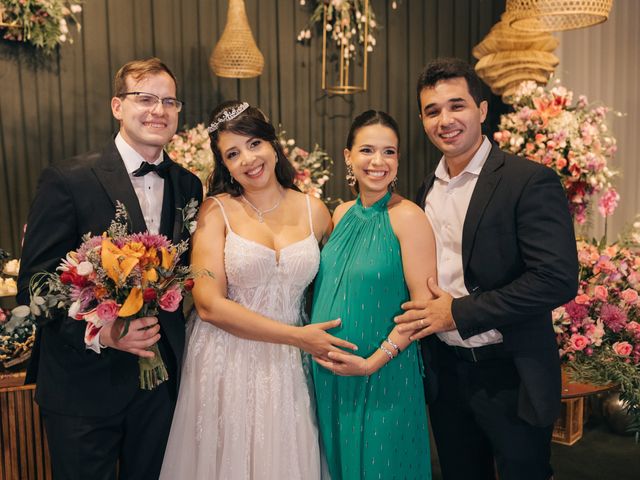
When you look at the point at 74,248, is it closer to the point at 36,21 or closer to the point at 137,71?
the point at 137,71

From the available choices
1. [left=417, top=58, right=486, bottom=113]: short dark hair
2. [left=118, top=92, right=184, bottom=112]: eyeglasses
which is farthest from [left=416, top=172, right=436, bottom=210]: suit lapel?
[left=118, top=92, right=184, bottom=112]: eyeglasses

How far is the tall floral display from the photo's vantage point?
9.03 ft

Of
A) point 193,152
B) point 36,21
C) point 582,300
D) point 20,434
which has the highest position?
point 36,21

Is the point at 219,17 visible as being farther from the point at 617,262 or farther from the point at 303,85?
the point at 617,262

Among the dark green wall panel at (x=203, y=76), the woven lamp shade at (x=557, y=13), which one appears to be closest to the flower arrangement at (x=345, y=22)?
the dark green wall panel at (x=203, y=76)

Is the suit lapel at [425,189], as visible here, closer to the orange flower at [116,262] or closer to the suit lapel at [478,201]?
the suit lapel at [478,201]

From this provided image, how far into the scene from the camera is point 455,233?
7.57 ft

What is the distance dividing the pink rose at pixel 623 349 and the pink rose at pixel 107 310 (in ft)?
6.97

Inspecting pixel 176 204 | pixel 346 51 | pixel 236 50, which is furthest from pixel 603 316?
pixel 346 51

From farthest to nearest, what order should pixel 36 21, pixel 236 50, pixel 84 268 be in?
1. pixel 236 50
2. pixel 36 21
3. pixel 84 268

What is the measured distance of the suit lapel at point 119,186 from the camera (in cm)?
220

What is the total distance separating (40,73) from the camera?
446 centimetres

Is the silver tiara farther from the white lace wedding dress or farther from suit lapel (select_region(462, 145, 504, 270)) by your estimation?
suit lapel (select_region(462, 145, 504, 270))

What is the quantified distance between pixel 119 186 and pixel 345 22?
3764mm
